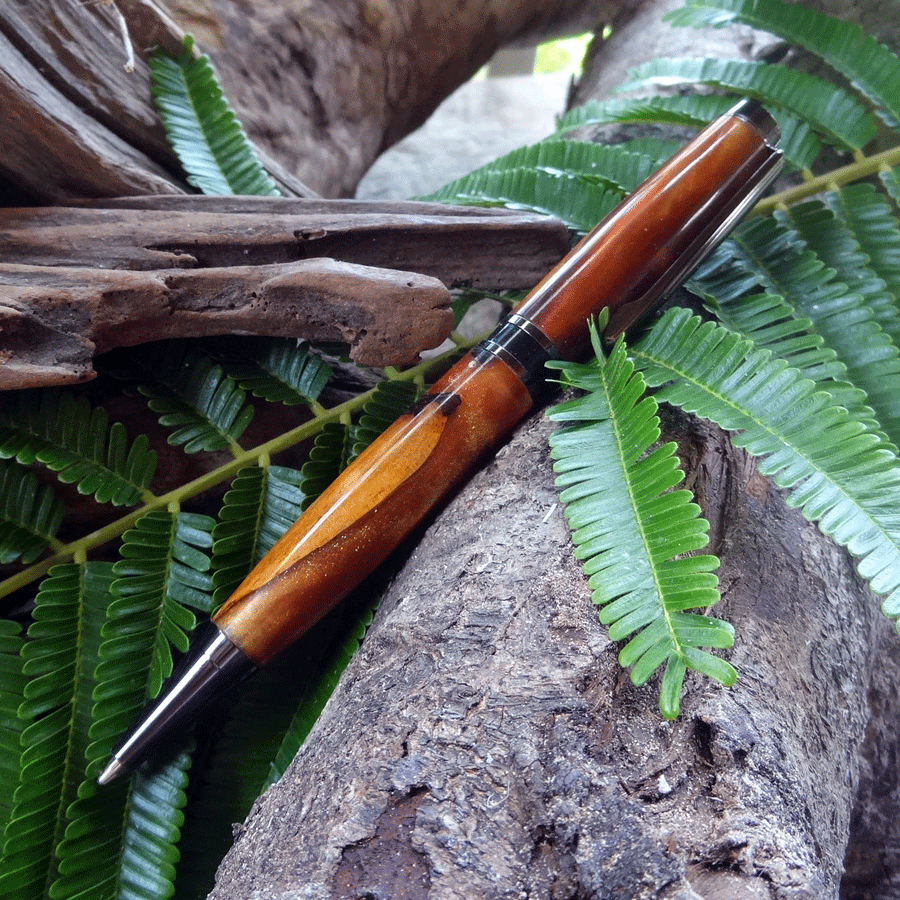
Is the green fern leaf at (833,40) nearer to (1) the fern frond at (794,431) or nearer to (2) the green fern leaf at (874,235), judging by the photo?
(2) the green fern leaf at (874,235)

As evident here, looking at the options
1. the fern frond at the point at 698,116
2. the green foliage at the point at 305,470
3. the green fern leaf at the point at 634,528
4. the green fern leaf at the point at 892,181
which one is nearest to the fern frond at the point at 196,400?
the green foliage at the point at 305,470

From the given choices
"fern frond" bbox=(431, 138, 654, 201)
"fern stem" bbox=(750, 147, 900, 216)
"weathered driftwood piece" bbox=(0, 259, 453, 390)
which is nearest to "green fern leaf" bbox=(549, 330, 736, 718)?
"weathered driftwood piece" bbox=(0, 259, 453, 390)

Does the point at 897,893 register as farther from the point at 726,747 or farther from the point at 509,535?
the point at 509,535

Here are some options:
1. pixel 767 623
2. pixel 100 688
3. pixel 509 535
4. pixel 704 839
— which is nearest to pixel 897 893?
pixel 767 623

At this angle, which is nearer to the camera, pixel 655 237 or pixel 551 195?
pixel 655 237

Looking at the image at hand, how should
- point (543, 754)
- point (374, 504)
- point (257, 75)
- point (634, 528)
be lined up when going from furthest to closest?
point (257, 75) < point (374, 504) < point (634, 528) < point (543, 754)

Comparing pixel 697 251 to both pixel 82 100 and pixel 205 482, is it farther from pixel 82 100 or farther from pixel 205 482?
pixel 82 100

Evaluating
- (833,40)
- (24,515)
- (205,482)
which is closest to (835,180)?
(833,40)
